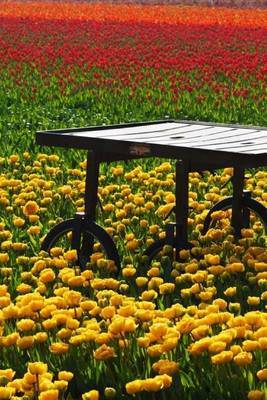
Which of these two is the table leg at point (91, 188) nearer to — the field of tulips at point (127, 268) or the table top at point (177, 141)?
the table top at point (177, 141)

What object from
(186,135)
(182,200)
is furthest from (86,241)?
(186,135)

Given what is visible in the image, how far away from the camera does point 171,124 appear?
681cm

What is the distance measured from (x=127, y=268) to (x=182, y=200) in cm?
A: 84

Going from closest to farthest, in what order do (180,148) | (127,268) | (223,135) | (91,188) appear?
(127,268) < (180,148) < (91,188) < (223,135)

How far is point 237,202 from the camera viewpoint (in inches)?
239

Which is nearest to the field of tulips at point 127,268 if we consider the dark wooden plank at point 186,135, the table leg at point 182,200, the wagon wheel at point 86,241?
the wagon wheel at point 86,241

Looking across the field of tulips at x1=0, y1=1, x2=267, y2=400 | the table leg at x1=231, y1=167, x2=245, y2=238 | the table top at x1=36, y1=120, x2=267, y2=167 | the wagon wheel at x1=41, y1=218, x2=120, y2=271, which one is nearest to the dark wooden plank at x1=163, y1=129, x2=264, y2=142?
the table top at x1=36, y1=120, x2=267, y2=167

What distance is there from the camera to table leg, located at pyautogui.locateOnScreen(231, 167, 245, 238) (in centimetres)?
605

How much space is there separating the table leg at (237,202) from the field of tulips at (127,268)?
6 cm

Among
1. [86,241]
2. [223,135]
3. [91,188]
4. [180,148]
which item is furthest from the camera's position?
Answer: [223,135]

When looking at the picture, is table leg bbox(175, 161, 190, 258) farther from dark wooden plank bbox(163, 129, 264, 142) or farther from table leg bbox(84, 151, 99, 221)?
table leg bbox(84, 151, 99, 221)

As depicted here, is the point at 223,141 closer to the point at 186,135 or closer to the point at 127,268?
the point at 186,135

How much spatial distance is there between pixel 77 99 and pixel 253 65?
326 cm

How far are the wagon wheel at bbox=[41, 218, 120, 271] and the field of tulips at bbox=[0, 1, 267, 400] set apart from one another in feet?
0.16
